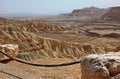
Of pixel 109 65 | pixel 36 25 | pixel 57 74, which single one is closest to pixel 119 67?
pixel 109 65

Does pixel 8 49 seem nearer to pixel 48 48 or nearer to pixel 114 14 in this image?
pixel 48 48

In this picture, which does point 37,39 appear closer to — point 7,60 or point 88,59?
point 7,60

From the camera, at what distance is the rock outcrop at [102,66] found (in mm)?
3861

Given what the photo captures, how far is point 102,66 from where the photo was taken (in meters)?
3.92

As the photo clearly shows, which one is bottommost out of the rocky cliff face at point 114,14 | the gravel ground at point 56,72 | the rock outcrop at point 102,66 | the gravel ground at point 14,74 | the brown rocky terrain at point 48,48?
the rocky cliff face at point 114,14

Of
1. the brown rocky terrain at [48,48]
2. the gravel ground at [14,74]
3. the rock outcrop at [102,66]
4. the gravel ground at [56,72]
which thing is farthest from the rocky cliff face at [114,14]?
the rock outcrop at [102,66]

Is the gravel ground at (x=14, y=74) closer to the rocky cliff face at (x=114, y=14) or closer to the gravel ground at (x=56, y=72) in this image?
the gravel ground at (x=56, y=72)

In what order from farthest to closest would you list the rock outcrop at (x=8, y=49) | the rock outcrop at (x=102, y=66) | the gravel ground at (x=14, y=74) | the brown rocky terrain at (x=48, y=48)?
1. the rock outcrop at (x=8, y=49)
2. the brown rocky terrain at (x=48, y=48)
3. the gravel ground at (x=14, y=74)
4. the rock outcrop at (x=102, y=66)

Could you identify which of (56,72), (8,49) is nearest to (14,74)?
(56,72)

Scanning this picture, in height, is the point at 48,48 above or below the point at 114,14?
above

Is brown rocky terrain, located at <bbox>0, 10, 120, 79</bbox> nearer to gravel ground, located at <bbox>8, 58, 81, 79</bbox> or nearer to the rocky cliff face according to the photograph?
gravel ground, located at <bbox>8, 58, 81, 79</bbox>

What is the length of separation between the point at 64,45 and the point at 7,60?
23.8m

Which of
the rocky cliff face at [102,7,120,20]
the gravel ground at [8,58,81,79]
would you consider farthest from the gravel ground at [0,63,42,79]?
the rocky cliff face at [102,7,120,20]

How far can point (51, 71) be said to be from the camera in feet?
25.0
